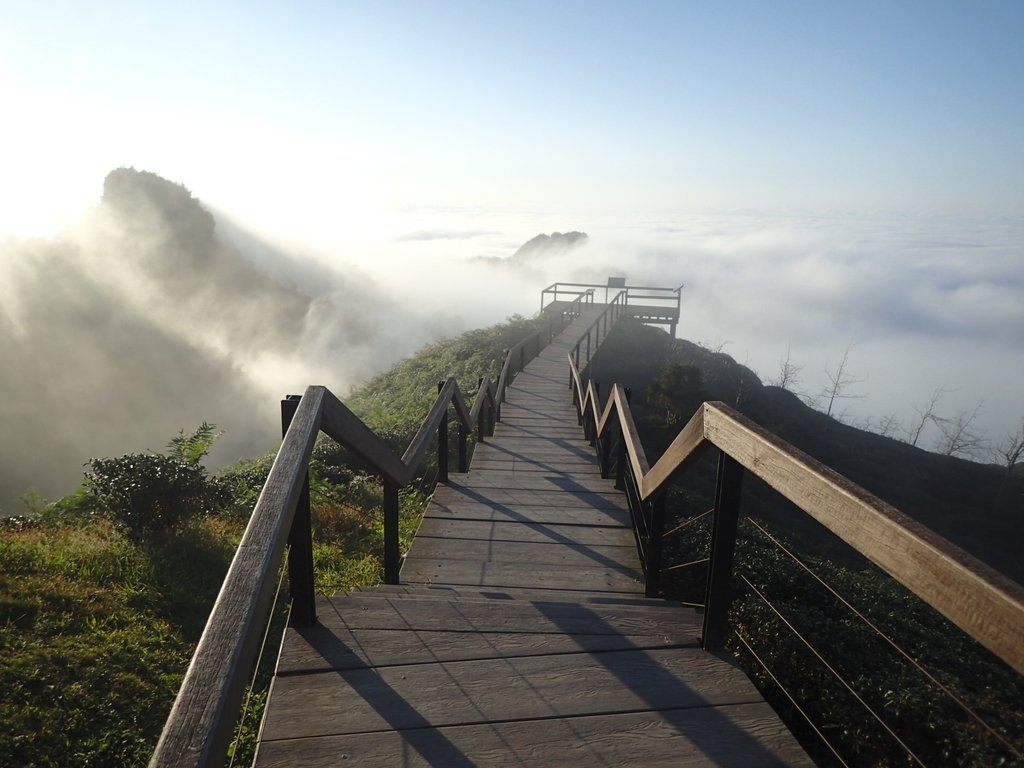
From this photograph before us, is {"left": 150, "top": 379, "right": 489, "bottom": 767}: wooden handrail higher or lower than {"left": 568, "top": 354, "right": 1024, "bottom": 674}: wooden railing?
lower

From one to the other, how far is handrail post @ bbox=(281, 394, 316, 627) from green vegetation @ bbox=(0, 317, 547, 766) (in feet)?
4.27

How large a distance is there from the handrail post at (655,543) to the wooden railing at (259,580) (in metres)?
1.48

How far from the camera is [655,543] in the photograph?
414 cm

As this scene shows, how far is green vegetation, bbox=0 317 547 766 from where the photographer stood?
3.87m

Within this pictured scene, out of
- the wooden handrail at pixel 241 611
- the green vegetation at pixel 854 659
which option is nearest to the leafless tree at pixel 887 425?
the green vegetation at pixel 854 659

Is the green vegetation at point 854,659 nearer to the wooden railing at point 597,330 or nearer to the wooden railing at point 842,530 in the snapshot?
the wooden railing at point 842,530

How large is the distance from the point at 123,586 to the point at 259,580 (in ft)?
15.5

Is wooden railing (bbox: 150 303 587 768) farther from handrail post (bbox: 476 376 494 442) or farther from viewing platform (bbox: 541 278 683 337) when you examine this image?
viewing platform (bbox: 541 278 683 337)

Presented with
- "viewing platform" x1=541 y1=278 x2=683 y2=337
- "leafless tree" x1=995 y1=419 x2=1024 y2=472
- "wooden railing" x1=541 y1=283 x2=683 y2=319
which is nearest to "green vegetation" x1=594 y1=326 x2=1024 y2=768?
"viewing platform" x1=541 y1=278 x2=683 y2=337

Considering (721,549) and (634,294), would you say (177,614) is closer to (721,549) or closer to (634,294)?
(721,549)

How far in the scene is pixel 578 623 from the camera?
3.17 meters

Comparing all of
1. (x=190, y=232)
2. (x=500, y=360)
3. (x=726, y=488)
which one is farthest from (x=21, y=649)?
(x=190, y=232)

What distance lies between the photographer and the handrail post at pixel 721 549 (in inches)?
107

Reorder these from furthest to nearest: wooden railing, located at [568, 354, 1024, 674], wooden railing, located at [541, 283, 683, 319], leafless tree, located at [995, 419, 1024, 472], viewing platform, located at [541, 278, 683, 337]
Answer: wooden railing, located at [541, 283, 683, 319], viewing platform, located at [541, 278, 683, 337], leafless tree, located at [995, 419, 1024, 472], wooden railing, located at [568, 354, 1024, 674]
